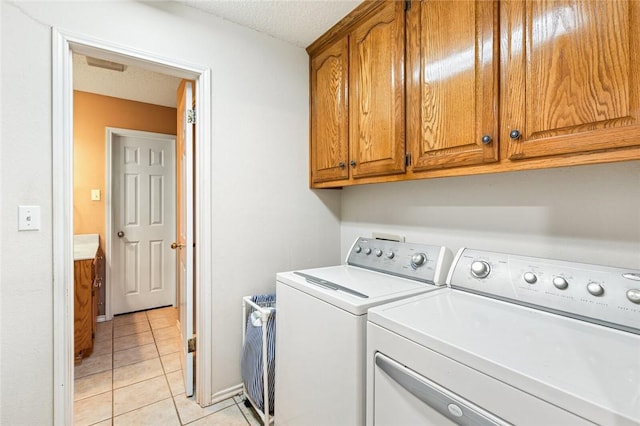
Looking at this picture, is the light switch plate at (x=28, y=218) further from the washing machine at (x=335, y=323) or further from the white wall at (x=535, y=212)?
the white wall at (x=535, y=212)

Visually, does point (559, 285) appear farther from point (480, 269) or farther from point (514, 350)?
point (514, 350)

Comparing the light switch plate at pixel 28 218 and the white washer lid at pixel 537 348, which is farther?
the light switch plate at pixel 28 218

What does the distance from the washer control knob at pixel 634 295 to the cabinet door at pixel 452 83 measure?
1.80 ft

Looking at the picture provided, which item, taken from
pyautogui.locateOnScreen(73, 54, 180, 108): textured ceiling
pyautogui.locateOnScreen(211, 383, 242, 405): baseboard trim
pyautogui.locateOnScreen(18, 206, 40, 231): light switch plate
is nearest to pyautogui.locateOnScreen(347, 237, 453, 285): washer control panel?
pyautogui.locateOnScreen(211, 383, 242, 405): baseboard trim

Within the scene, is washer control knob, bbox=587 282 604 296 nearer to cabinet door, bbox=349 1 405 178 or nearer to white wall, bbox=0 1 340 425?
cabinet door, bbox=349 1 405 178

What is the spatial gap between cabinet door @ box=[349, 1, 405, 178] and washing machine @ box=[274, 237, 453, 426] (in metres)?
0.47

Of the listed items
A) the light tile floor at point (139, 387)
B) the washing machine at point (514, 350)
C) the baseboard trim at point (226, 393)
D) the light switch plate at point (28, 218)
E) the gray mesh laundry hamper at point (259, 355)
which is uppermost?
the light switch plate at point (28, 218)

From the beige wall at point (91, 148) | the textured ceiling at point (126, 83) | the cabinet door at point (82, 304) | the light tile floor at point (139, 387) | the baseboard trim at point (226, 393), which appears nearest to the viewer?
the light tile floor at point (139, 387)

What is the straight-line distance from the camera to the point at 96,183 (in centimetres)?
304

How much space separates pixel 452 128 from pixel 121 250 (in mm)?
3489

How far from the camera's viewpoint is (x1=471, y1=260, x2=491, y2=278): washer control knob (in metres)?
1.15

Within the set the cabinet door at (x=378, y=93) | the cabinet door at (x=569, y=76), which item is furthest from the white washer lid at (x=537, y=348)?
the cabinet door at (x=378, y=93)

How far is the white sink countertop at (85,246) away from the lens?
232cm

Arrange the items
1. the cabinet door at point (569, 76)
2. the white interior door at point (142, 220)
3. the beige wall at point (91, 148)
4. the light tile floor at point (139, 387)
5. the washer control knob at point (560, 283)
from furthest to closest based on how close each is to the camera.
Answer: the white interior door at point (142, 220)
the beige wall at point (91, 148)
the light tile floor at point (139, 387)
the washer control knob at point (560, 283)
the cabinet door at point (569, 76)
